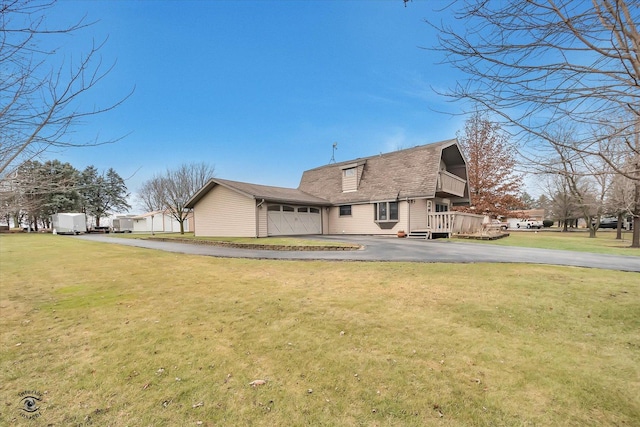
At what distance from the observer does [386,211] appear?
20.9 meters

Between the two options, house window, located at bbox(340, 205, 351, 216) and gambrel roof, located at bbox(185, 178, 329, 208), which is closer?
gambrel roof, located at bbox(185, 178, 329, 208)

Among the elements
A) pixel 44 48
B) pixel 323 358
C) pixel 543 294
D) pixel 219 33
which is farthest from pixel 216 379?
pixel 219 33

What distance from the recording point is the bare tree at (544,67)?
9.52ft

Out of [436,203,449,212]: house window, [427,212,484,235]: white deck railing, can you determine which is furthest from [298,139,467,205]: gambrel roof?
[436,203,449,212]: house window

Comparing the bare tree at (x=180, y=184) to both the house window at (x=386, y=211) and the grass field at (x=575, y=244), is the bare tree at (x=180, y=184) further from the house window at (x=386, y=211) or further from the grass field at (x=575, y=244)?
the grass field at (x=575, y=244)

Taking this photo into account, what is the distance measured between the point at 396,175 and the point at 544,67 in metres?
19.3

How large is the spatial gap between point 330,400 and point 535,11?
4.38m

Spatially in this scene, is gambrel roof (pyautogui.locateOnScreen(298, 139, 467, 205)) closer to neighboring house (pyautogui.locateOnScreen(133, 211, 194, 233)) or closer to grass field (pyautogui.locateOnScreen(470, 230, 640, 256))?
grass field (pyautogui.locateOnScreen(470, 230, 640, 256))

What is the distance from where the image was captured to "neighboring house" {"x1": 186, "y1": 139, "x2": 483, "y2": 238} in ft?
→ 65.4

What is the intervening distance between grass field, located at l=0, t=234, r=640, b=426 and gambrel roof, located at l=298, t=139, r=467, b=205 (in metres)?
14.0

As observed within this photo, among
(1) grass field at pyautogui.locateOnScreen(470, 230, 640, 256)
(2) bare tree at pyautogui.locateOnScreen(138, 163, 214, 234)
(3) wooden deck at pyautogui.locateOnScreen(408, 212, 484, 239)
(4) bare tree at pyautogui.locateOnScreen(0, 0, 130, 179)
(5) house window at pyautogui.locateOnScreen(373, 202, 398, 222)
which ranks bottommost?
(1) grass field at pyautogui.locateOnScreen(470, 230, 640, 256)

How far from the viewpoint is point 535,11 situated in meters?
2.96

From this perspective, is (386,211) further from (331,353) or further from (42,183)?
(42,183)

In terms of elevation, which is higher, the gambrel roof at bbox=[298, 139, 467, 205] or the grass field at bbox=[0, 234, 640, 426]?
the gambrel roof at bbox=[298, 139, 467, 205]
